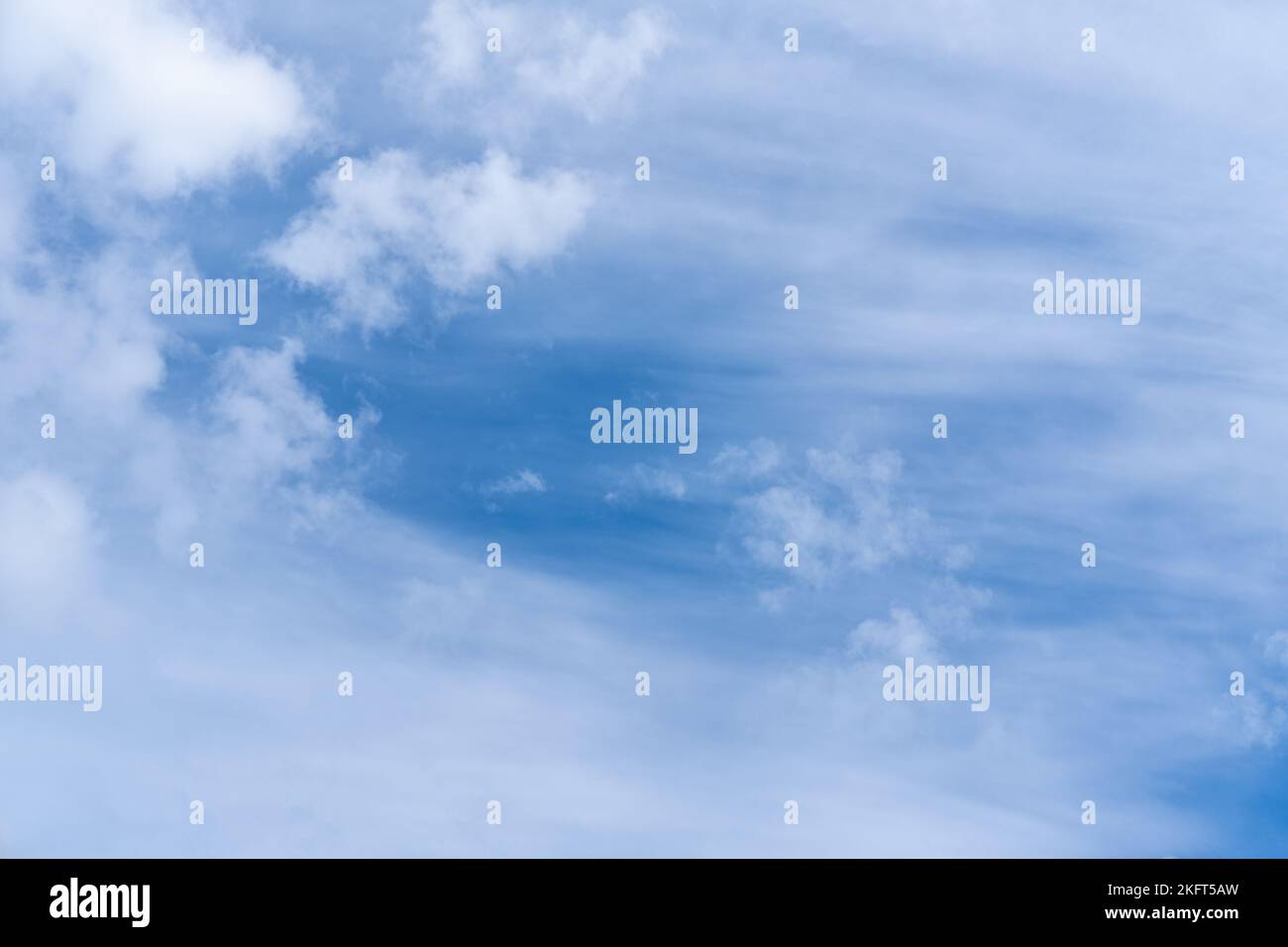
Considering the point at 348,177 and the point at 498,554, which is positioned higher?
the point at 348,177
